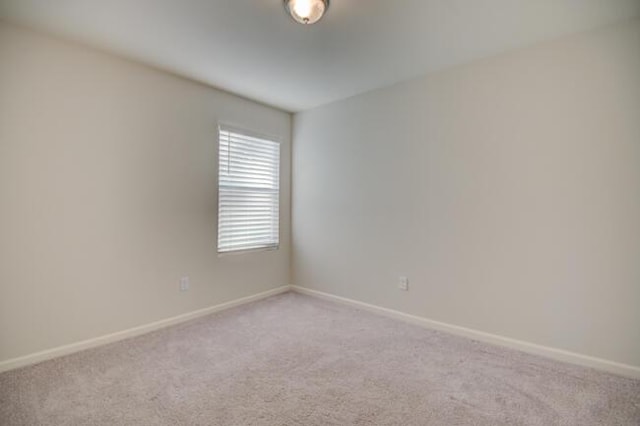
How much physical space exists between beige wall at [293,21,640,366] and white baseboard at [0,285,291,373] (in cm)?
132

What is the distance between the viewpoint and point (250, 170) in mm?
3711

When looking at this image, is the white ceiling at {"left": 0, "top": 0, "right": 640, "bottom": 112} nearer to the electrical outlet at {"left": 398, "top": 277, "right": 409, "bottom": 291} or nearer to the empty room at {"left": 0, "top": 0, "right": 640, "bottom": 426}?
the empty room at {"left": 0, "top": 0, "right": 640, "bottom": 426}

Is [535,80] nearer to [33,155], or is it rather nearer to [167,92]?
[167,92]

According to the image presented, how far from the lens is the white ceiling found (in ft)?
6.57

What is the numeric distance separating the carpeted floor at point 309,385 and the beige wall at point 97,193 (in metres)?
0.36

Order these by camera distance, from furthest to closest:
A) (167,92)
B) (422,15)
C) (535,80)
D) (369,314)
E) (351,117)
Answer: (351,117)
(369,314)
(167,92)
(535,80)
(422,15)

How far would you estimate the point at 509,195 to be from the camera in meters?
2.56

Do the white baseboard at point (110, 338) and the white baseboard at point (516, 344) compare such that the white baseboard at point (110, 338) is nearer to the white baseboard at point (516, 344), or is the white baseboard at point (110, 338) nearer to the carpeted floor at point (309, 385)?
the carpeted floor at point (309, 385)

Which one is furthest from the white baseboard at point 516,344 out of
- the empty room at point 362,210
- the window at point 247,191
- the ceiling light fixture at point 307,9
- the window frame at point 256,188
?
the ceiling light fixture at point 307,9

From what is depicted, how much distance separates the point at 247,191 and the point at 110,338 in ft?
6.09

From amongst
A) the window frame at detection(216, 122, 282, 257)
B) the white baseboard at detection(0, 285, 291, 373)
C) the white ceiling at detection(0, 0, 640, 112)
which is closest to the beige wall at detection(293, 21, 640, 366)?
the white ceiling at detection(0, 0, 640, 112)

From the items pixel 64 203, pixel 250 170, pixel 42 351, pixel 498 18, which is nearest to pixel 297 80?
pixel 250 170

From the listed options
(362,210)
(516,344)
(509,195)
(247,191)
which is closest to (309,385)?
(516,344)

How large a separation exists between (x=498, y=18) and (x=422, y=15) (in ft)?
1.64
